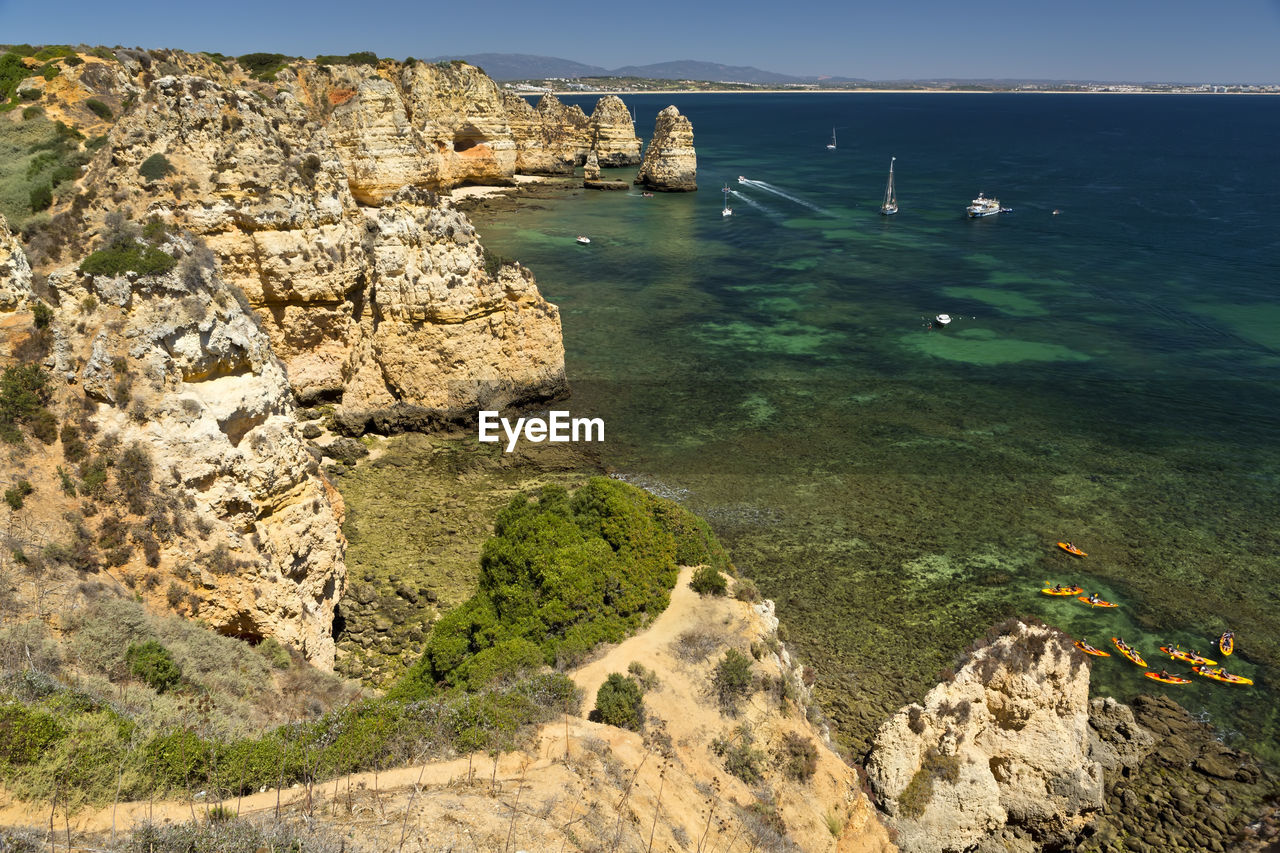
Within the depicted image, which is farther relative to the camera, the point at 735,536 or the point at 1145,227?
the point at 1145,227

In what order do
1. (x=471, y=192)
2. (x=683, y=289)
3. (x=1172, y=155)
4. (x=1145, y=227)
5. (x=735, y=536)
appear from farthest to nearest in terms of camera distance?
(x=1172, y=155) → (x=471, y=192) → (x=1145, y=227) → (x=683, y=289) → (x=735, y=536)

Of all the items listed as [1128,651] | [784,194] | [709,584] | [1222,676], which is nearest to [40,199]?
[709,584]

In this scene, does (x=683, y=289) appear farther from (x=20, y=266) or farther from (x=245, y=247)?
(x=20, y=266)

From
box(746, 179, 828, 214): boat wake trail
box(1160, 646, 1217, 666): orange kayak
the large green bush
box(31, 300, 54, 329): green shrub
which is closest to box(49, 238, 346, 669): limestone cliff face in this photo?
box(31, 300, 54, 329): green shrub

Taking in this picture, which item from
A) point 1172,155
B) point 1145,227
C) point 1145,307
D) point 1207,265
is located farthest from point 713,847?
point 1172,155

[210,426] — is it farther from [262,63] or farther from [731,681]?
[262,63]

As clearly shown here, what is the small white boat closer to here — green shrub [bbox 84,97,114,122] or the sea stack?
the sea stack
